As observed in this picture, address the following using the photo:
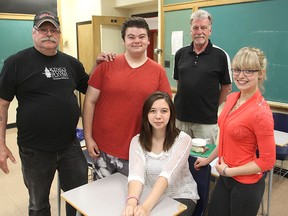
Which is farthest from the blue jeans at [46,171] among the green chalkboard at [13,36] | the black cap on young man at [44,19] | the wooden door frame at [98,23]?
the green chalkboard at [13,36]

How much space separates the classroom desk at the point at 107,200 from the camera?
4.43 feet

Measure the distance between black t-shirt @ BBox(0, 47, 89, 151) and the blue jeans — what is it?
A: 2.6 inches

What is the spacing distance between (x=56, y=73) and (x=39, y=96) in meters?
0.18

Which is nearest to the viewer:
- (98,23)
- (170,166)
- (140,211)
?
(140,211)

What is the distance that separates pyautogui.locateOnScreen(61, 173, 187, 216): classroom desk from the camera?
4.43 ft

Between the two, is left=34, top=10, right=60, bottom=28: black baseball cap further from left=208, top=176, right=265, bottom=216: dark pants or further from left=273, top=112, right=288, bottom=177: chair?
left=273, top=112, right=288, bottom=177: chair

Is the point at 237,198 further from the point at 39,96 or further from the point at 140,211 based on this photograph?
the point at 39,96

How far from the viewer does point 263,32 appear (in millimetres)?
3139

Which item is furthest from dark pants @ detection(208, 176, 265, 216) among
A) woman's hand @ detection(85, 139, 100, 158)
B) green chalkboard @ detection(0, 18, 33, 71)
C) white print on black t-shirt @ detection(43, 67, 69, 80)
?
green chalkboard @ detection(0, 18, 33, 71)

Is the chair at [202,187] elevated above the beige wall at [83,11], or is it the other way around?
the beige wall at [83,11]

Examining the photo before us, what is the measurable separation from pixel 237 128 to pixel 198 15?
1.27 metres

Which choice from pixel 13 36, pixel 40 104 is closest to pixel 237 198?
pixel 40 104

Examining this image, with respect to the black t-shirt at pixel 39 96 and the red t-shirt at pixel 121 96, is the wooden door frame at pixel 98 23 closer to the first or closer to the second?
the black t-shirt at pixel 39 96

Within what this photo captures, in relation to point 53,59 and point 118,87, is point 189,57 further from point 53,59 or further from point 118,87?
point 53,59
